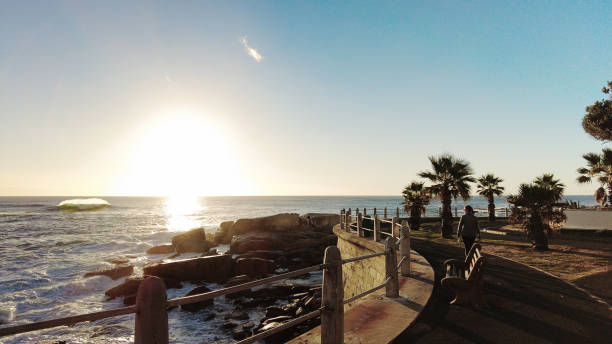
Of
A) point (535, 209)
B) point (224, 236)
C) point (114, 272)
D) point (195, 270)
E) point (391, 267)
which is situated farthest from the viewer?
point (224, 236)

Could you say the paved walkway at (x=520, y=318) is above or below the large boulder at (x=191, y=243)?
above

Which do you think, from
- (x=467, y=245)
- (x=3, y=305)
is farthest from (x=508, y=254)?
(x=3, y=305)

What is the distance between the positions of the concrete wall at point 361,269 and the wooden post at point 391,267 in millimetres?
2862

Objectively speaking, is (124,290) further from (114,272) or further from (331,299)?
(331,299)

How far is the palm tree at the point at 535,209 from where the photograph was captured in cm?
1356

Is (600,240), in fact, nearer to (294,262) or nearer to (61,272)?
(294,262)

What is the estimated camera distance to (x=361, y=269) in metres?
11.6

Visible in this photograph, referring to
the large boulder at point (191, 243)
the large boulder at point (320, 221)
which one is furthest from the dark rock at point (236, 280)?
the large boulder at point (320, 221)

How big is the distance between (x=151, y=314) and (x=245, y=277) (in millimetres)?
15985

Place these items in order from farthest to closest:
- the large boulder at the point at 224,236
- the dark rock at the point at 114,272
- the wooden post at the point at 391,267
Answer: the large boulder at the point at 224,236, the dark rock at the point at 114,272, the wooden post at the point at 391,267

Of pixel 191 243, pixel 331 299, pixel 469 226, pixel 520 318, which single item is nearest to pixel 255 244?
pixel 191 243

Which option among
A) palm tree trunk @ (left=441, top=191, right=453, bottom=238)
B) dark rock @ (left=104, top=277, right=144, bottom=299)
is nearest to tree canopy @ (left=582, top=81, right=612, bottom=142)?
palm tree trunk @ (left=441, top=191, right=453, bottom=238)

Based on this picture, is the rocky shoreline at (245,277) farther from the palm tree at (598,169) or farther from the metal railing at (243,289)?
the palm tree at (598,169)

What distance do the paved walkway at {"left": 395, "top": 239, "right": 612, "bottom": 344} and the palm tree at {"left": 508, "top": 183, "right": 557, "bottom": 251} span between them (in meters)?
6.67
